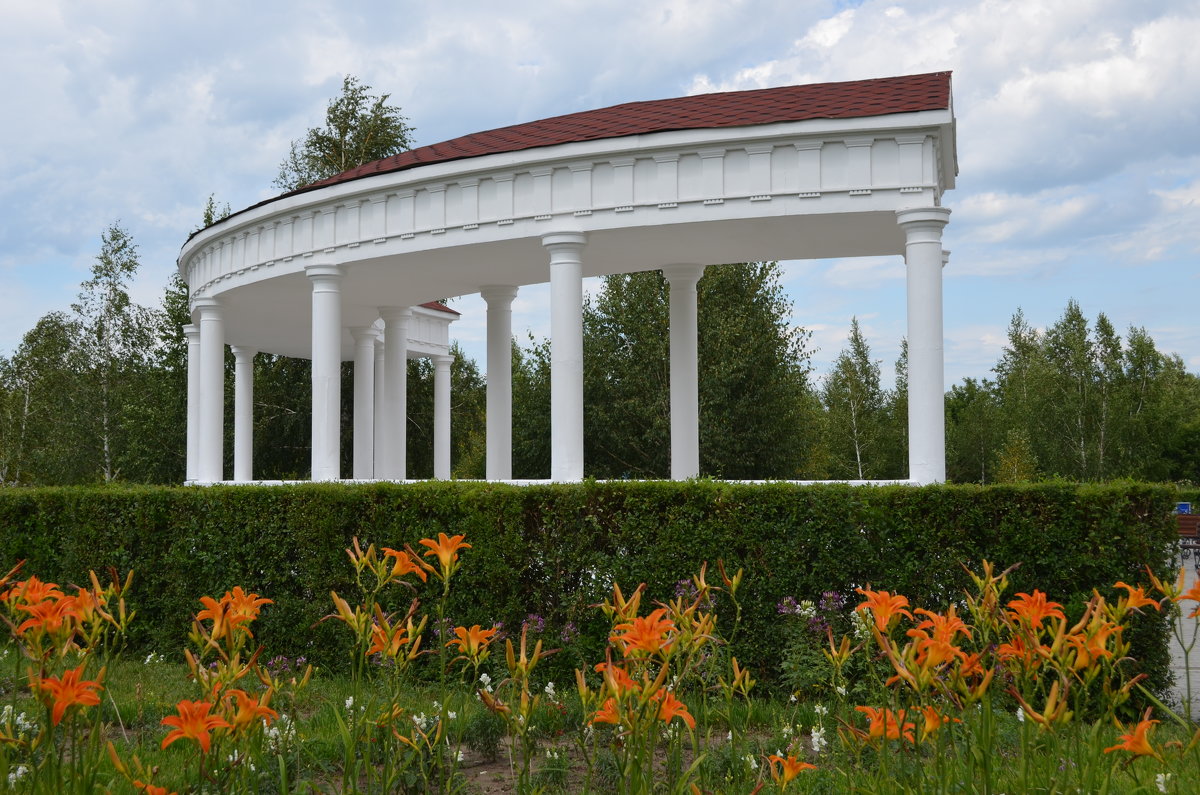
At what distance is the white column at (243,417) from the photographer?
95.2 feet

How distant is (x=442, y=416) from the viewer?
111 ft

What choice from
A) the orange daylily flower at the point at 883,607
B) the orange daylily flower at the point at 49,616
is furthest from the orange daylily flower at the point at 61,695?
the orange daylily flower at the point at 883,607

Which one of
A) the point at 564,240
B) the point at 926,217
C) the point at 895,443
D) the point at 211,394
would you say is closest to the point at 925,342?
the point at 926,217

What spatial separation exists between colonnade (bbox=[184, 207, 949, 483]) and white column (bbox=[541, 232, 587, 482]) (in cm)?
A: 2

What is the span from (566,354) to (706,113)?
572 cm

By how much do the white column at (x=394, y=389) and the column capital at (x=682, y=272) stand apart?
28.2ft

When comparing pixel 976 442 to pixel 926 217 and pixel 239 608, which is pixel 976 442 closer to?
pixel 926 217

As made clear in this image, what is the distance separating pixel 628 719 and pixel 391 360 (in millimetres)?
27264

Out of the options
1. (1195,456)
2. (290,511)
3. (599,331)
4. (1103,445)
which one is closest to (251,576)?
(290,511)

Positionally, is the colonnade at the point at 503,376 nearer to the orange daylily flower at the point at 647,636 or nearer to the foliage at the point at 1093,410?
the orange daylily flower at the point at 647,636

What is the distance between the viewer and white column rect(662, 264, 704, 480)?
23.3 meters

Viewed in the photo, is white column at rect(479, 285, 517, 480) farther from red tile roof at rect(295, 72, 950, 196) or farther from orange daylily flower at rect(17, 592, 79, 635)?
orange daylily flower at rect(17, 592, 79, 635)

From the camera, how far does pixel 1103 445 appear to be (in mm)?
45562

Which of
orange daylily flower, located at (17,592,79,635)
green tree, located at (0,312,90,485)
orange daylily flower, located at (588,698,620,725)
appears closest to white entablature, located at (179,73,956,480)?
orange daylily flower, located at (588,698,620,725)
